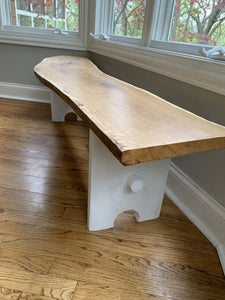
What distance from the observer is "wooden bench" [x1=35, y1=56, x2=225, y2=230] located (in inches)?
22.9

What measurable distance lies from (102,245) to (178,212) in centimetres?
44

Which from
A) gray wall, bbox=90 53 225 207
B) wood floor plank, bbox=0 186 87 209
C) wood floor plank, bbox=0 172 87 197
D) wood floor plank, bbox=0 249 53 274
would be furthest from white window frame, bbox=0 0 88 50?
wood floor plank, bbox=0 249 53 274

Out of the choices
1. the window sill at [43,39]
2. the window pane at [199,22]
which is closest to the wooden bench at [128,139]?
the window pane at [199,22]

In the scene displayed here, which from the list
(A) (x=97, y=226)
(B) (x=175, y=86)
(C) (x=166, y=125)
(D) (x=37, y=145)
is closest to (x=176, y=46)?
(B) (x=175, y=86)

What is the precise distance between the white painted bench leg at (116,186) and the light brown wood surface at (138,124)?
0.14m

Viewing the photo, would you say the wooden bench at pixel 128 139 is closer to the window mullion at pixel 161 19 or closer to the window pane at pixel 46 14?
the window mullion at pixel 161 19

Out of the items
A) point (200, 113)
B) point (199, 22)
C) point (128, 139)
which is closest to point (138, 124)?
point (128, 139)

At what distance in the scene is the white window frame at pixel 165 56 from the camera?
911 millimetres

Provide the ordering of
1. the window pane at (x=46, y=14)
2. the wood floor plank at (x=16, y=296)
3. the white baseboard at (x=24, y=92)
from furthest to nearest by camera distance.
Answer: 1. the white baseboard at (x=24, y=92)
2. the window pane at (x=46, y=14)
3. the wood floor plank at (x=16, y=296)

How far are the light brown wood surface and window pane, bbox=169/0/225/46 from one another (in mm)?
427

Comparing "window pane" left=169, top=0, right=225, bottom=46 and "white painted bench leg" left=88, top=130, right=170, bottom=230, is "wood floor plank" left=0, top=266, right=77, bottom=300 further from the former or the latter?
"window pane" left=169, top=0, right=225, bottom=46

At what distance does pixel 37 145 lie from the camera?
1689 millimetres

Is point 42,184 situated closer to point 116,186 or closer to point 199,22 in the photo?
A: point 116,186

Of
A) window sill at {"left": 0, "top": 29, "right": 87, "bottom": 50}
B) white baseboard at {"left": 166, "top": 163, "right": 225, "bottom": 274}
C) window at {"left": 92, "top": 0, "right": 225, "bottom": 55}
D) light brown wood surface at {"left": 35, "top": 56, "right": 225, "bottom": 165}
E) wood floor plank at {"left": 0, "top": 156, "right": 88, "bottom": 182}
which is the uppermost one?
window at {"left": 92, "top": 0, "right": 225, "bottom": 55}
